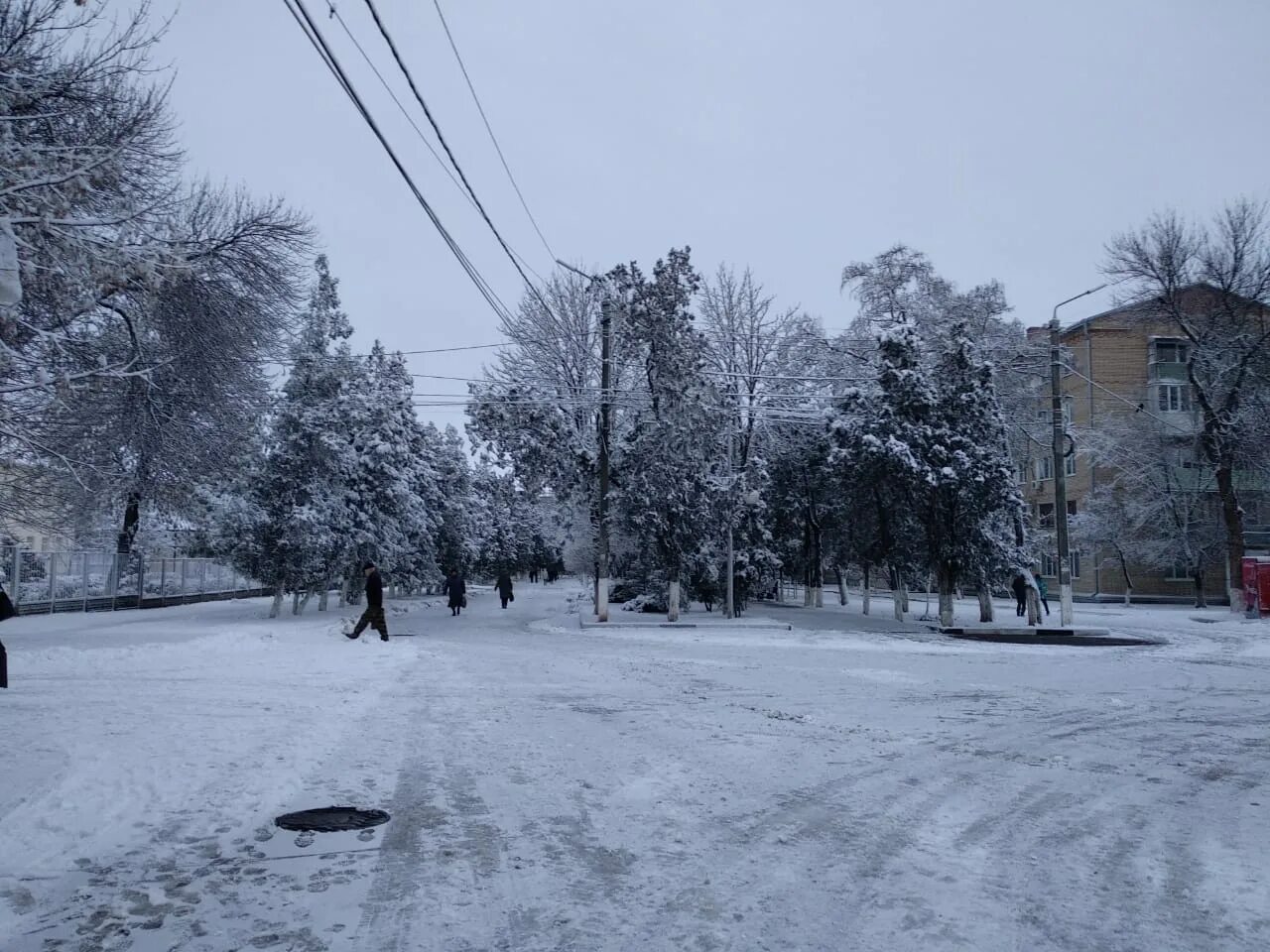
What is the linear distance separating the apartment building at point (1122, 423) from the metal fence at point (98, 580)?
Result: 34.3 m

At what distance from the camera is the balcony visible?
1854 inches

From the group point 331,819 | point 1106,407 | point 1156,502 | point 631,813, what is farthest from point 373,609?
point 1106,407

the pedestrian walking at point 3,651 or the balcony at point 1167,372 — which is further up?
the balcony at point 1167,372

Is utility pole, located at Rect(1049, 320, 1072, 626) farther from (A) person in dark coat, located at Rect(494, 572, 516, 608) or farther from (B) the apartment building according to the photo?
(A) person in dark coat, located at Rect(494, 572, 516, 608)

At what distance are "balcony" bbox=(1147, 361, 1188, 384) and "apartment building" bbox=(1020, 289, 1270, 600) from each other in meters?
0.05

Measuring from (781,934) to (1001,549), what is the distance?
26.7 meters

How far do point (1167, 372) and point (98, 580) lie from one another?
152ft

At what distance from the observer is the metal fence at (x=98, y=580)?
29078 millimetres

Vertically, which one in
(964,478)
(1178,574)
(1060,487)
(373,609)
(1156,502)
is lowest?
(373,609)

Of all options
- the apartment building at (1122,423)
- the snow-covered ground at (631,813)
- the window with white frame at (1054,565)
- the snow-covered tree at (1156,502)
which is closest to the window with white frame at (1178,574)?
the apartment building at (1122,423)

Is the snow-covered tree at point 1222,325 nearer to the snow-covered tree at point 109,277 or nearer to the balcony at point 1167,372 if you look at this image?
the balcony at point 1167,372

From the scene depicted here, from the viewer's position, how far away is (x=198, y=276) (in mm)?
17781

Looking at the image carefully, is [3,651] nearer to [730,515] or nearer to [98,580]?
[730,515]

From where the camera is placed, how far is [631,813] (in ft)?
21.4
